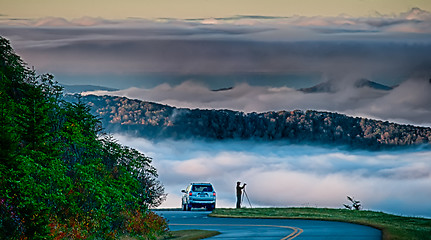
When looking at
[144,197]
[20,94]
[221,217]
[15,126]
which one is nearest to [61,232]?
[15,126]

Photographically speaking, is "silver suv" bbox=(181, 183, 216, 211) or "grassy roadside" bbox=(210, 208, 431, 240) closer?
"grassy roadside" bbox=(210, 208, 431, 240)

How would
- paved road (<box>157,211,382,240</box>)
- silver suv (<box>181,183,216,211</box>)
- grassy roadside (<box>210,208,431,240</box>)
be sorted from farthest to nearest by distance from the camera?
silver suv (<box>181,183,216,211</box>)
grassy roadside (<box>210,208,431,240</box>)
paved road (<box>157,211,382,240</box>)

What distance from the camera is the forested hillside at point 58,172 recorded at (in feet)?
78.4

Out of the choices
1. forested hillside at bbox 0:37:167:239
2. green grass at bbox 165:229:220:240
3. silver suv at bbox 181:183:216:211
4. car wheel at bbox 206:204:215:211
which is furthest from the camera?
car wheel at bbox 206:204:215:211

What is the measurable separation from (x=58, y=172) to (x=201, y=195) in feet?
108

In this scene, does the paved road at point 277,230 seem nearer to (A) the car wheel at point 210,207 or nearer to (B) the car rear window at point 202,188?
(B) the car rear window at point 202,188

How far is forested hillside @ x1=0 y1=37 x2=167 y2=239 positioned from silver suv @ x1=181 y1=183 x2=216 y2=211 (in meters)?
18.4

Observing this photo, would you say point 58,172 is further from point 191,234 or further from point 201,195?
point 201,195

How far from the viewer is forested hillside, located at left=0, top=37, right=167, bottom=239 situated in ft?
78.4

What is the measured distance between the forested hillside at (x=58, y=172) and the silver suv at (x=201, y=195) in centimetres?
1837

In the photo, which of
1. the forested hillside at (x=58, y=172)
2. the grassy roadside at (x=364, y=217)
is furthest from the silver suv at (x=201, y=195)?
the forested hillside at (x=58, y=172)

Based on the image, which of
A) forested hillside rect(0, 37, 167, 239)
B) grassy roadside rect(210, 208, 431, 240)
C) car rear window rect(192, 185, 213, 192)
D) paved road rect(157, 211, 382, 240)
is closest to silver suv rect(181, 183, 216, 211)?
car rear window rect(192, 185, 213, 192)

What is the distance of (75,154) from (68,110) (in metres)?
1.72

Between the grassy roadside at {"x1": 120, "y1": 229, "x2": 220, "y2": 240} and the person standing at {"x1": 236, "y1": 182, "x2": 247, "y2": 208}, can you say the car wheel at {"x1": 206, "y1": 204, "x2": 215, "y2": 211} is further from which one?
the grassy roadside at {"x1": 120, "y1": 229, "x2": 220, "y2": 240}
